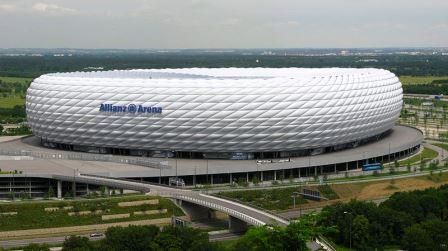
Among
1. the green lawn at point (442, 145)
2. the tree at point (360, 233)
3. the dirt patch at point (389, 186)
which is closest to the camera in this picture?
the tree at point (360, 233)

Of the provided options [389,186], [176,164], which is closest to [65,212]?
[176,164]

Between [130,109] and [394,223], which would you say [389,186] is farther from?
[130,109]

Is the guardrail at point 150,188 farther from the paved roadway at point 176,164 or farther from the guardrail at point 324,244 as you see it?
the guardrail at point 324,244

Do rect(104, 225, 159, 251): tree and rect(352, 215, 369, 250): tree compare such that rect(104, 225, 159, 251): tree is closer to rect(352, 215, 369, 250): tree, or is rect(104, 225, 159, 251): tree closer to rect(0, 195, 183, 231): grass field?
rect(0, 195, 183, 231): grass field

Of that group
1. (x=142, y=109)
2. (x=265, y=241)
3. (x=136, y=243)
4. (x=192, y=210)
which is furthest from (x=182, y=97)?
(x=265, y=241)

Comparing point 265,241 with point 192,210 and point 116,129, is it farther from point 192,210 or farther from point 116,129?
point 116,129

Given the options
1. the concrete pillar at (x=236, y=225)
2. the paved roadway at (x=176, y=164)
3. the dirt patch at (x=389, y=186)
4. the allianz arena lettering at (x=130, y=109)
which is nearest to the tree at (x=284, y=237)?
the concrete pillar at (x=236, y=225)
